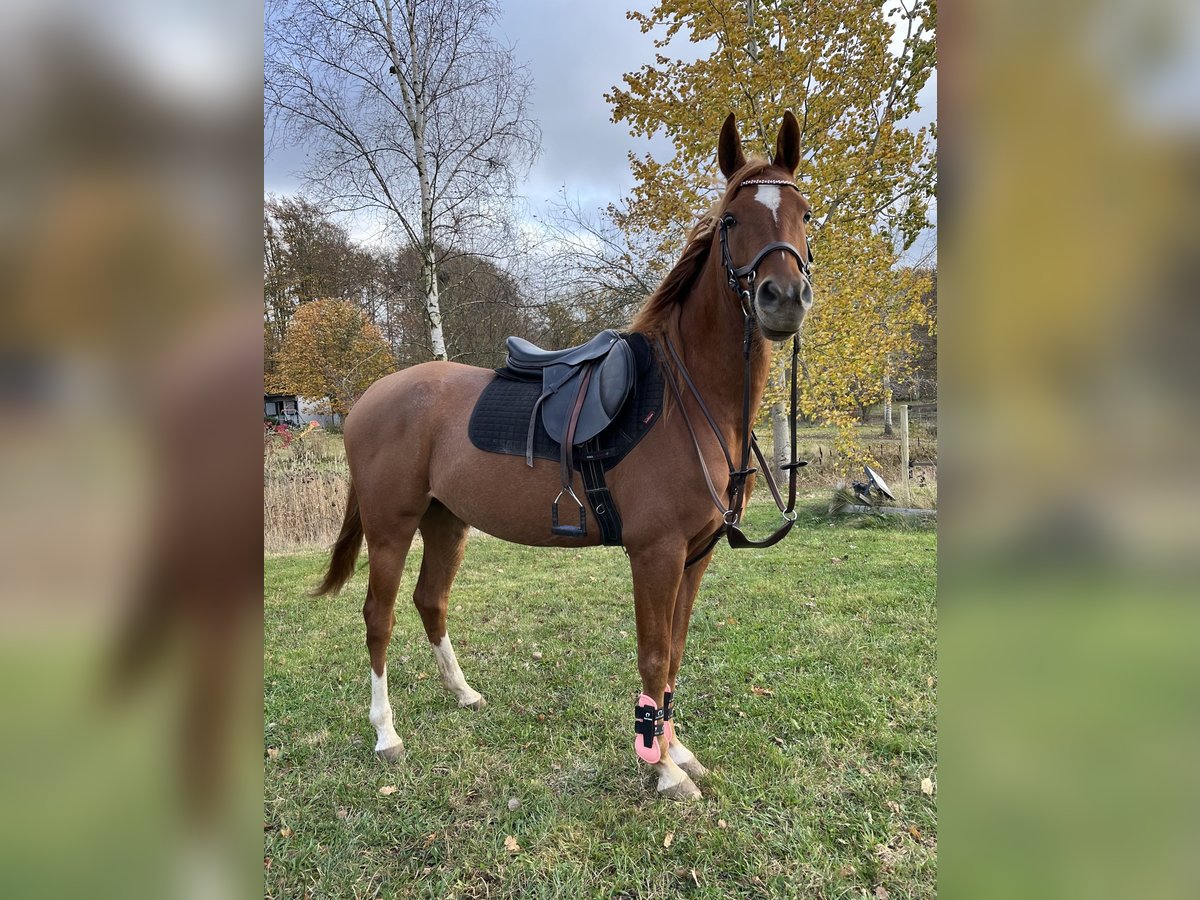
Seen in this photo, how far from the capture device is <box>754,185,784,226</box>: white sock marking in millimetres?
2041

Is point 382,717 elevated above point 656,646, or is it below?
below

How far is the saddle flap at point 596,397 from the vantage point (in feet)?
8.14

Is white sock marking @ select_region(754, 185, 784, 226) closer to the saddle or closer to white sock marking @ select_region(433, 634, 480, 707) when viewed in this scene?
the saddle

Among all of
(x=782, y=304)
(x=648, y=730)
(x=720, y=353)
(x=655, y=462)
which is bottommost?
(x=648, y=730)

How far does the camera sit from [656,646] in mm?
2439

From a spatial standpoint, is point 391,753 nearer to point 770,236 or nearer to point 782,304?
point 782,304

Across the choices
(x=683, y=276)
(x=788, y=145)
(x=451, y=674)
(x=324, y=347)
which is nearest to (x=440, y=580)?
(x=451, y=674)

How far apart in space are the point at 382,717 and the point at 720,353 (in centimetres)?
256

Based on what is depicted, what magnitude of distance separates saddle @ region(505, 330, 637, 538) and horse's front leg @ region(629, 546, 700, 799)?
40 cm
